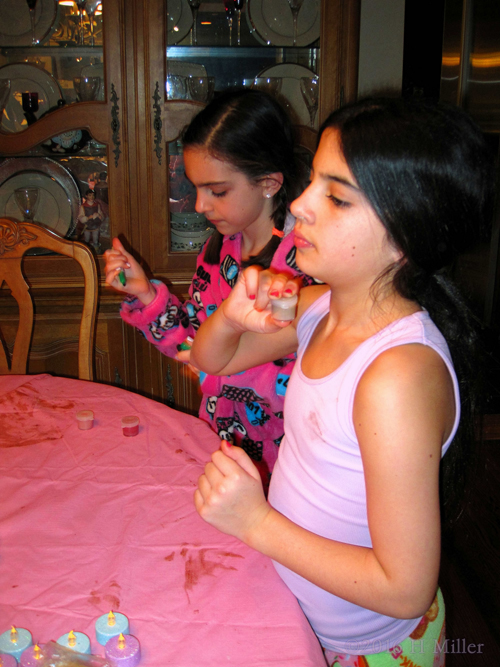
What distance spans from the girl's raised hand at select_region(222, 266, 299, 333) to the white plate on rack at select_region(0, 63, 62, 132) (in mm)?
1704

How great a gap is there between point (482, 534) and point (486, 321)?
0.75 m

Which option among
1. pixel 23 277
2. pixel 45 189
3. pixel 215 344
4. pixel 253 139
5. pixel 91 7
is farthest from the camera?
pixel 45 189

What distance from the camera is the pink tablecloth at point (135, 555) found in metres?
0.64

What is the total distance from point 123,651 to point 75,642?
0.20ft

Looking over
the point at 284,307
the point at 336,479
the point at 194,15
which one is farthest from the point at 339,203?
the point at 194,15

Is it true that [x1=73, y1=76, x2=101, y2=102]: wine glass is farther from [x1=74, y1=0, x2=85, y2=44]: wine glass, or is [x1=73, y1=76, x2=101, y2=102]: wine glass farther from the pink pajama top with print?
the pink pajama top with print

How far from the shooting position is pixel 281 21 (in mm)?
2143

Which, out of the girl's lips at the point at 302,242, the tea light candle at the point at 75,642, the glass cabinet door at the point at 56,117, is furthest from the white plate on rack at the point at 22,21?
the tea light candle at the point at 75,642

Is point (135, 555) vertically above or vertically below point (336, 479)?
below

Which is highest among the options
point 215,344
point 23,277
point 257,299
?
point 257,299

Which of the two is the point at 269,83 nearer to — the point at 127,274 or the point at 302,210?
the point at 127,274

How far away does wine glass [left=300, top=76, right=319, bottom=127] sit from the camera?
6.85ft

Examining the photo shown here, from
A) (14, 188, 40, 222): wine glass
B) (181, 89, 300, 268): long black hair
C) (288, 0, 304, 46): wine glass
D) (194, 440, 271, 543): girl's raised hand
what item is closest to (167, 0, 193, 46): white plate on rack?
(288, 0, 304, 46): wine glass

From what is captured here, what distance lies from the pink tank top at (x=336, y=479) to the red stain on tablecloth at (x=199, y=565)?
8cm
